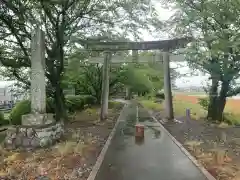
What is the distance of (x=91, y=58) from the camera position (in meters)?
20.6

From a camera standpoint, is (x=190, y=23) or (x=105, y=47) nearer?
(x=190, y=23)

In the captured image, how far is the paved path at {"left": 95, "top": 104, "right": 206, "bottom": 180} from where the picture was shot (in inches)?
277

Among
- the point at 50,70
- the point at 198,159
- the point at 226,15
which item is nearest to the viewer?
the point at 198,159

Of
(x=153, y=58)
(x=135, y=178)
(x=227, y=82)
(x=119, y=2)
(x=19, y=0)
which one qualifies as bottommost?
(x=135, y=178)

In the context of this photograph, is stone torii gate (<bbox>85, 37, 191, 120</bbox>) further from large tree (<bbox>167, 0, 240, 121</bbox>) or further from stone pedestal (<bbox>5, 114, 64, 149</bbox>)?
stone pedestal (<bbox>5, 114, 64, 149</bbox>)

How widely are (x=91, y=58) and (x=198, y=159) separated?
530 inches

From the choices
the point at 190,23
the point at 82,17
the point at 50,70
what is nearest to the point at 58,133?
the point at 50,70

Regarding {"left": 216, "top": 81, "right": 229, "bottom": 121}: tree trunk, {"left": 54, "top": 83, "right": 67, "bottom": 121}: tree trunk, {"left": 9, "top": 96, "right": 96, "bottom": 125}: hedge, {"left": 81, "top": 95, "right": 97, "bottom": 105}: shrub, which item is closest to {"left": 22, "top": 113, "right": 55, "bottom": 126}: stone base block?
{"left": 9, "top": 96, "right": 96, "bottom": 125}: hedge

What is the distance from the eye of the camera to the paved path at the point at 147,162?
7.04m

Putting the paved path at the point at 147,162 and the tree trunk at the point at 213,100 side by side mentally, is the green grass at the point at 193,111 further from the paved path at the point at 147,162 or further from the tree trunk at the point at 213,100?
the paved path at the point at 147,162

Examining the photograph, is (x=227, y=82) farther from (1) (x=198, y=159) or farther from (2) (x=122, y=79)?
(2) (x=122, y=79)

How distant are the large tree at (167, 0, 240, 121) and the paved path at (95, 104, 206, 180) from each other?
506cm

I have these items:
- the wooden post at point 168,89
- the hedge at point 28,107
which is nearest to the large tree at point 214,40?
the wooden post at point 168,89

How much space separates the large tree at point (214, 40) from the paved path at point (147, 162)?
5.06 metres
